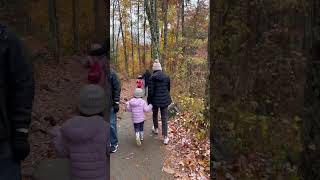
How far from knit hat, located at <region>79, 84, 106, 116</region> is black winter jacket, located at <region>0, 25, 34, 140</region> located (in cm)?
30

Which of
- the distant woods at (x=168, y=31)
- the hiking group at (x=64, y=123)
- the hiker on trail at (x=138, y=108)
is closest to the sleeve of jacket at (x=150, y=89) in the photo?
the hiker on trail at (x=138, y=108)

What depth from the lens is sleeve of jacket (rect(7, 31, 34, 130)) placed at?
1854 mm

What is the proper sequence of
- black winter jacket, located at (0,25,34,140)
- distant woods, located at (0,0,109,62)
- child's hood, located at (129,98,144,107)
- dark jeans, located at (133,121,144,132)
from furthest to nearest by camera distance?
dark jeans, located at (133,121,144,132)
child's hood, located at (129,98,144,107)
distant woods, located at (0,0,109,62)
black winter jacket, located at (0,25,34,140)

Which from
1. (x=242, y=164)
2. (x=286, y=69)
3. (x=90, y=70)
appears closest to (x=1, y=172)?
(x=90, y=70)

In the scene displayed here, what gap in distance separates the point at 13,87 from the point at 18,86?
0.02 metres

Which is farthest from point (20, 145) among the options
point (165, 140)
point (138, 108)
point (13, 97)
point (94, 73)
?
point (165, 140)

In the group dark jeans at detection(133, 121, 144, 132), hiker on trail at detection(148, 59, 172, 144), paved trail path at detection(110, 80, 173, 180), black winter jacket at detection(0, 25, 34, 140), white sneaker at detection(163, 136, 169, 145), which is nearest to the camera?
black winter jacket at detection(0, 25, 34, 140)

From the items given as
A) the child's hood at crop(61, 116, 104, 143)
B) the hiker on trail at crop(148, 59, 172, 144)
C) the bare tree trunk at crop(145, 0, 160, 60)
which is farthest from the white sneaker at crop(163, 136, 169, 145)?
the child's hood at crop(61, 116, 104, 143)

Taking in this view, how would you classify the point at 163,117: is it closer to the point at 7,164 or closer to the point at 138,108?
the point at 138,108

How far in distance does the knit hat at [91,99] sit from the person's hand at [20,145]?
34 centimetres

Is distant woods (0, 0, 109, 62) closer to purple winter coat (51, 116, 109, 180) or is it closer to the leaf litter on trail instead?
purple winter coat (51, 116, 109, 180)

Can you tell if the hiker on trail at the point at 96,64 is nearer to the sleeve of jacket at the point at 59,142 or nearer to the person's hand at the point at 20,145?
the sleeve of jacket at the point at 59,142

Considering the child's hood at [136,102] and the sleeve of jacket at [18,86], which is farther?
the child's hood at [136,102]

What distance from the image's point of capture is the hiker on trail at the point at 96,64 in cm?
209
